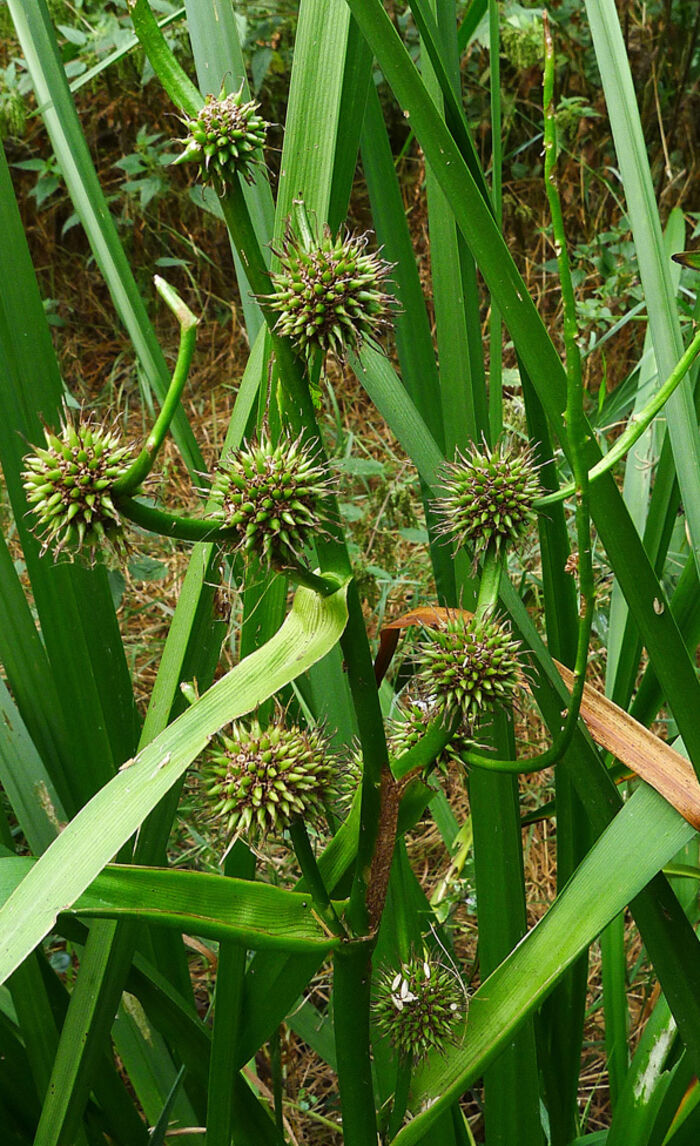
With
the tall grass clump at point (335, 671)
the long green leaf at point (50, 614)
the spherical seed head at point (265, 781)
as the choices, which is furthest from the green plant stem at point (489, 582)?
the long green leaf at point (50, 614)

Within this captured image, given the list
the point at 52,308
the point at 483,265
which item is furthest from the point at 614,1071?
the point at 52,308

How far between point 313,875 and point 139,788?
0.34ft

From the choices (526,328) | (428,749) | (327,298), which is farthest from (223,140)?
(428,749)

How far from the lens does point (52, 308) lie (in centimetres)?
273

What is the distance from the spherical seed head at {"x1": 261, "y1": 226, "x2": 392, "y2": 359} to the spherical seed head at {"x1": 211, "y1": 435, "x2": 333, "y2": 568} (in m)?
0.05

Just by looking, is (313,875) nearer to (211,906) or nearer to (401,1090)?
(211,906)

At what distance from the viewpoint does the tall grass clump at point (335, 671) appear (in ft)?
1.47

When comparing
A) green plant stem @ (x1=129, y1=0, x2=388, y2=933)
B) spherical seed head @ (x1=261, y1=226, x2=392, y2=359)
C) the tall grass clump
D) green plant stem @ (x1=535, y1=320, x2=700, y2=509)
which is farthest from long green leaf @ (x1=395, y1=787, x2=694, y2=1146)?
spherical seed head @ (x1=261, y1=226, x2=392, y2=359)

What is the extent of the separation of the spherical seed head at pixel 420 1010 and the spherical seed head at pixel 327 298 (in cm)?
39

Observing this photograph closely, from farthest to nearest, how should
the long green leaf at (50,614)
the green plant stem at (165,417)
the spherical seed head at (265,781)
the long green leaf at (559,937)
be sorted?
the long green leaf at (50,614)
the long green leaf at (559,937)
the spherical seed head at (265,781)
the green plant stem at (165,417)

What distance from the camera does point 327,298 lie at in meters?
0.44

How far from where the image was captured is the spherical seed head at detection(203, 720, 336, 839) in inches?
18.6

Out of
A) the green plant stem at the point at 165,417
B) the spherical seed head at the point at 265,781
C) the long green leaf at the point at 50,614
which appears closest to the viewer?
the green plant stem at the point at 165,417

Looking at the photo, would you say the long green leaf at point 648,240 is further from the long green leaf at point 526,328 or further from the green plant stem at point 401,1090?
the green plant stem at point 401,1090
